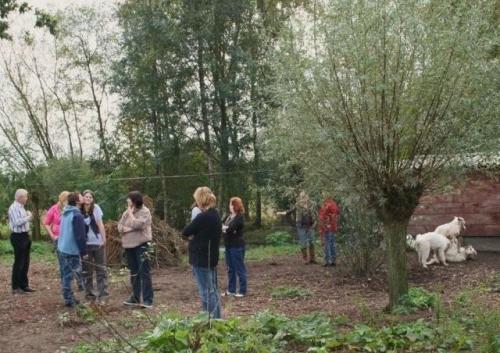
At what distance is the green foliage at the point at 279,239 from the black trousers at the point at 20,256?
976 centimetres

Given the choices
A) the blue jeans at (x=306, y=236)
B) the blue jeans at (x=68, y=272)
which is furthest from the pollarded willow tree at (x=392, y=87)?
the blue jeans at (x=306, y=236)

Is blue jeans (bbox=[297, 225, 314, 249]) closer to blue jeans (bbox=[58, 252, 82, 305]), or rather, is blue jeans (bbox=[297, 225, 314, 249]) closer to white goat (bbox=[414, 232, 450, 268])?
white goat (bbox=[414, 232, 450, 268])

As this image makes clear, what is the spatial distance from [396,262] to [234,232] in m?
2.64

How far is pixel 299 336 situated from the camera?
5.69 m

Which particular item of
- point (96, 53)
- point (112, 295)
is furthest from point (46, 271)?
point (96, 53)

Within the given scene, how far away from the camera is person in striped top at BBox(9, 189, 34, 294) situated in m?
9.78

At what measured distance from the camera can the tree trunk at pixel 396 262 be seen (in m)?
7.59

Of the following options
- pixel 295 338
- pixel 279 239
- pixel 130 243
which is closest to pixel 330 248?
pixel 130 243

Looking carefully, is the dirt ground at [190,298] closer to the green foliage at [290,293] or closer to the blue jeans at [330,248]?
the green foliage at [290,293]

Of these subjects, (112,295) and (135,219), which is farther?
(112,295)

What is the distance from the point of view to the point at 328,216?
39.5 ft

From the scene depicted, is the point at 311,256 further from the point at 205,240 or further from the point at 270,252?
the point at 205,240

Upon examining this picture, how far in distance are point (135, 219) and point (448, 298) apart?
4439 mm

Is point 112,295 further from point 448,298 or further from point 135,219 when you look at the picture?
point 448,298
